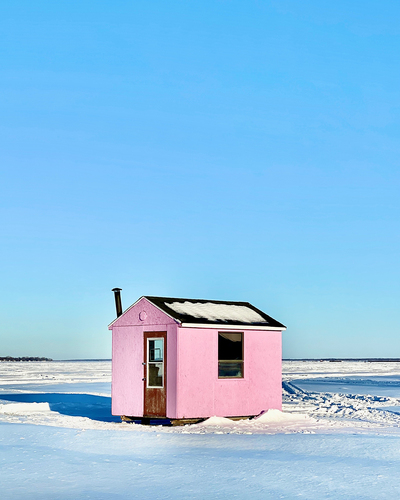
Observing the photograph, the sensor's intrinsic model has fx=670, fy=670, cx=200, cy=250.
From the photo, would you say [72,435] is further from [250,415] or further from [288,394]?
[288,394]

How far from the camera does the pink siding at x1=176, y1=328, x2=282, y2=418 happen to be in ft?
54.0

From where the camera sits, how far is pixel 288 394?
31484mm

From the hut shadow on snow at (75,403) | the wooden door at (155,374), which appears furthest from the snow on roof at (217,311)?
the hut shadow on snow at (75,403)

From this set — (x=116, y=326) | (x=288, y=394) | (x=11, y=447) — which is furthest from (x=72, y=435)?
(x=288, y=394)

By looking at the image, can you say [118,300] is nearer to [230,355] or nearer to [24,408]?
[230,355]

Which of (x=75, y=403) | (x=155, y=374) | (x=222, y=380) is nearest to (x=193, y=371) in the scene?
(x=222, y=380)

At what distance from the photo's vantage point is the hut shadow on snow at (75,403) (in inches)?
815

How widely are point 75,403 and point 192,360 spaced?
10.5 m

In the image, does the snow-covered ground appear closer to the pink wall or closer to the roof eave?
the pink wall

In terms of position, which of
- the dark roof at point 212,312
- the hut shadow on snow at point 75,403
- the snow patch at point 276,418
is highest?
the dark roof at point 212,312

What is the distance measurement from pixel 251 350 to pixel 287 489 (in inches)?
352

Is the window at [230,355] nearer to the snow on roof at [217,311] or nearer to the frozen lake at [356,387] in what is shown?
the snow on roof at [217,311]

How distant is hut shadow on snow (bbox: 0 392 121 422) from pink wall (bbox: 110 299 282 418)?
180 centimetres

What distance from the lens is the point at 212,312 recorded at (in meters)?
17.9
